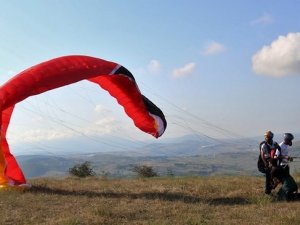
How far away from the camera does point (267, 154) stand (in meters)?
14.7

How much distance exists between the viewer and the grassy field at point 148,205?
11383 mm

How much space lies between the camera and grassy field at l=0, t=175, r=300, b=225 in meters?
11.4

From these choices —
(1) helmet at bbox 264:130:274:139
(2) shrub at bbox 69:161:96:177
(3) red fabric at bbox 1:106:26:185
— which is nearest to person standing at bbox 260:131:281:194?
(1) helmet at bbox 264:130:274:139

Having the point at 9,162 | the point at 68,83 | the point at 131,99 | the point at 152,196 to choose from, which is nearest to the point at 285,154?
the point at 152,196

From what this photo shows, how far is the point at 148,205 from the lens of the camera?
13.6 metres

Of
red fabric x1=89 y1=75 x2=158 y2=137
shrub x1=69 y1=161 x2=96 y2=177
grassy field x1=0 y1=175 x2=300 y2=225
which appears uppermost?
red fabric x1=89 y1=75 x2=158 y2=137

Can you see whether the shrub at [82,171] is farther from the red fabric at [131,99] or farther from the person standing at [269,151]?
the person standing at [269,151]

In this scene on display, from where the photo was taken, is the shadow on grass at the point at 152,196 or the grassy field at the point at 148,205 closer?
the grassy field at the point at 148,205

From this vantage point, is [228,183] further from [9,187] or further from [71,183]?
[9,187]

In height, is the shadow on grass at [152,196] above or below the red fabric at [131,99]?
below

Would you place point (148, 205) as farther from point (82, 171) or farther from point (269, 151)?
point (82, 171)

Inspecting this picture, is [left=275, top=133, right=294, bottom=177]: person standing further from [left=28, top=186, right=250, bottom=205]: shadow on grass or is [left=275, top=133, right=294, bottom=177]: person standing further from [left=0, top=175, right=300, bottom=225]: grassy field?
[left=28, top=186, right=250, bottom=205]: shadow on grass

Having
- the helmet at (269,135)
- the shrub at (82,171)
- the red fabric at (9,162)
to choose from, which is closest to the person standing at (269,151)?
the helmet at (269,135)

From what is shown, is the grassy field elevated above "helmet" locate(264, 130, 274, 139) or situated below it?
below
